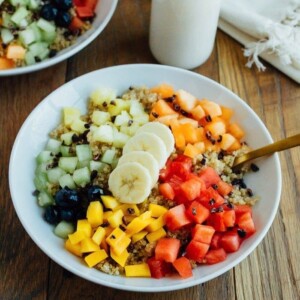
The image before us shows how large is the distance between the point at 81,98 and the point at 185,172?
40 centimetres

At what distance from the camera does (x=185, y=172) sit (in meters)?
1.38

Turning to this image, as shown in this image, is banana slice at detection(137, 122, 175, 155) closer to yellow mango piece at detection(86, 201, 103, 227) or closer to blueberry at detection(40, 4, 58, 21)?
yellow mango piece at detection(86, 201, 103, 227)

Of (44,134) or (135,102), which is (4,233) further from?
(135,102)

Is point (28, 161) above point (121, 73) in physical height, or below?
below

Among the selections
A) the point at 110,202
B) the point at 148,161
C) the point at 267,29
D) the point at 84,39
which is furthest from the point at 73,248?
the point at 267,29

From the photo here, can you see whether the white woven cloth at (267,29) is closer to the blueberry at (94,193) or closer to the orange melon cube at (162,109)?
the orange melon cube at (162,109)

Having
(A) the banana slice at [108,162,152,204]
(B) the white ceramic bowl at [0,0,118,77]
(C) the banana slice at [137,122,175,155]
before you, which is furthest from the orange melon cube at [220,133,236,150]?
(B) the white ceramic bowl at [0,0,118,77]

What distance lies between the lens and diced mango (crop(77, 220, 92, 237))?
1.28 m

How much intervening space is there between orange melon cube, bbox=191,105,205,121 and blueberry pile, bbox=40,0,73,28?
21.0 inches

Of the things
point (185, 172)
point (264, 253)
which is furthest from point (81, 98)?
point (264, 253)

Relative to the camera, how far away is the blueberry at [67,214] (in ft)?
4.38

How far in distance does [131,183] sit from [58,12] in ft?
2.35

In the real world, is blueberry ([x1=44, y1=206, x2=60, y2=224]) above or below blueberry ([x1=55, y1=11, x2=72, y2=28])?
below

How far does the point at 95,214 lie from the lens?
1294mm
